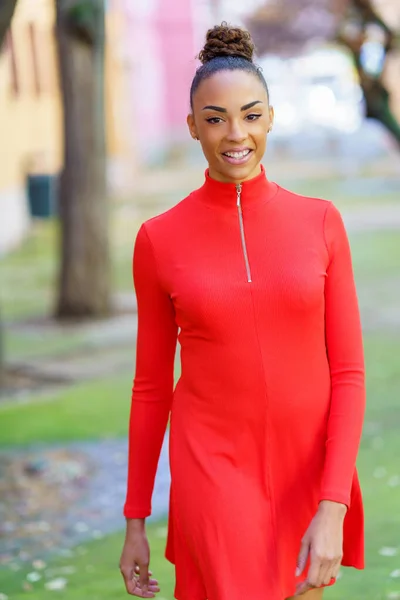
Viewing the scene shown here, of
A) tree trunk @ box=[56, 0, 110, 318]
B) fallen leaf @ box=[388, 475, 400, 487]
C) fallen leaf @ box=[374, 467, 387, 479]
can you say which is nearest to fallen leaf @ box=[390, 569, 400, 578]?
fallen leaf @ box=[388, 475, 400, 487]

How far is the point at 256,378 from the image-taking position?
266 centimetres

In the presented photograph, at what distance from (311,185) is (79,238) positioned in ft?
54.0

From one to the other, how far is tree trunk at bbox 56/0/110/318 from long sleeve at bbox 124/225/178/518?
1120cm

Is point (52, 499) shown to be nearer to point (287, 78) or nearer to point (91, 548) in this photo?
point (91, 548)

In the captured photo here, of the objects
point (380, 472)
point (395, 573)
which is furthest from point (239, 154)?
point (380, 472)

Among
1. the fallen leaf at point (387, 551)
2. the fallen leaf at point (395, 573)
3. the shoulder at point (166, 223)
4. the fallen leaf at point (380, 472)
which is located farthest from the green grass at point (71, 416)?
the shoulder at point (166, 223)

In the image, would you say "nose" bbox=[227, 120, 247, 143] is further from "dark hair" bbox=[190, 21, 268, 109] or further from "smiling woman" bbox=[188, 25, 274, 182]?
"dark hair" bbox=[190, 21, 268, 109]

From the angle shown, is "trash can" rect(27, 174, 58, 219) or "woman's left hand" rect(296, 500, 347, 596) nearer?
"woman's left hand" rect(296, 500, 347, 596)

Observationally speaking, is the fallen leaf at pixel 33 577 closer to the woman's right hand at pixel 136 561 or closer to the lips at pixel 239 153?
the woman's right hand at pixel 136 561

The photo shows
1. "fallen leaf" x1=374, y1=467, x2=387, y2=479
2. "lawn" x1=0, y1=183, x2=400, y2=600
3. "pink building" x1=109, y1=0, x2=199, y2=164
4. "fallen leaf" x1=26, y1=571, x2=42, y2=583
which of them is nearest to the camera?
"lawn" x1=0, y1=183, x2=400, y2=600

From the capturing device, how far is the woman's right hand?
9.39 ft

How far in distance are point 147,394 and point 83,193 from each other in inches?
447

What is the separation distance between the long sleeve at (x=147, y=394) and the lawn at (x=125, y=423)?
7.80 ft

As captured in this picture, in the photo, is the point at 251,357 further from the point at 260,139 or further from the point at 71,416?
the point at 71,416
